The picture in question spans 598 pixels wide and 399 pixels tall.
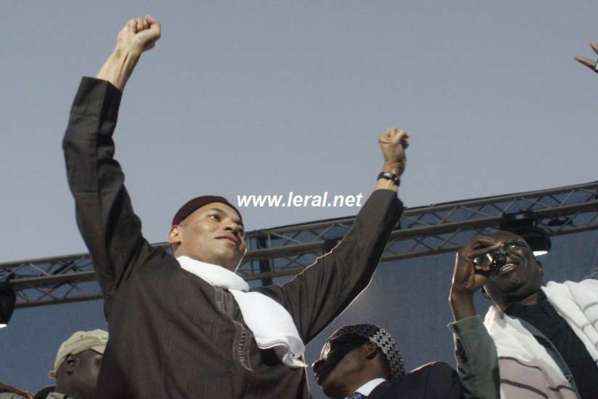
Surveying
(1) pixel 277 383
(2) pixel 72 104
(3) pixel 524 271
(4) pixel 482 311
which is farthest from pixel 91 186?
(4) pixel 482 311

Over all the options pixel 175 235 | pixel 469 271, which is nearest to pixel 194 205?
pixel 175 235

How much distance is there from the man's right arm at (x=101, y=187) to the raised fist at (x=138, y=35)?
0.11 m

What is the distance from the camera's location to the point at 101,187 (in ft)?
8.57

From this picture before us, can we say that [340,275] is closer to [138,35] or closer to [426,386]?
[426,386]

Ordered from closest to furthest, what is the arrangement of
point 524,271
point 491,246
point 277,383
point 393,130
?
point 277,383
point 491,246
point 393,130
point 524,271

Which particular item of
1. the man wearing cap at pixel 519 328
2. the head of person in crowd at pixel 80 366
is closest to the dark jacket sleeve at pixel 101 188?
the head of person in crowd at pixel 80 366

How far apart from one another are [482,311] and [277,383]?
5825 mm

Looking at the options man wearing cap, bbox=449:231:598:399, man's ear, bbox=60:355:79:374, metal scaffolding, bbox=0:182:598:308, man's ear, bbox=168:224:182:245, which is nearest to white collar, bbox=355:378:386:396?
man wearing cap, bbox=449:231:598:399

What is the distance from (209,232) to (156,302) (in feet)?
1.13

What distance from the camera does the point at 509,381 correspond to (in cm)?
306

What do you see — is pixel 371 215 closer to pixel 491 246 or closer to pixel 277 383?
pixel 491 246

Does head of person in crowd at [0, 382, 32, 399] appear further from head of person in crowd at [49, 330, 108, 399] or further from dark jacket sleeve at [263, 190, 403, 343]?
dark jacket sleeve at [263, 190, 403, 343]

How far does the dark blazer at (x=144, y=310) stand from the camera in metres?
2.51

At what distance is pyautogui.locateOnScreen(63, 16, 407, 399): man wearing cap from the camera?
2518 mm
